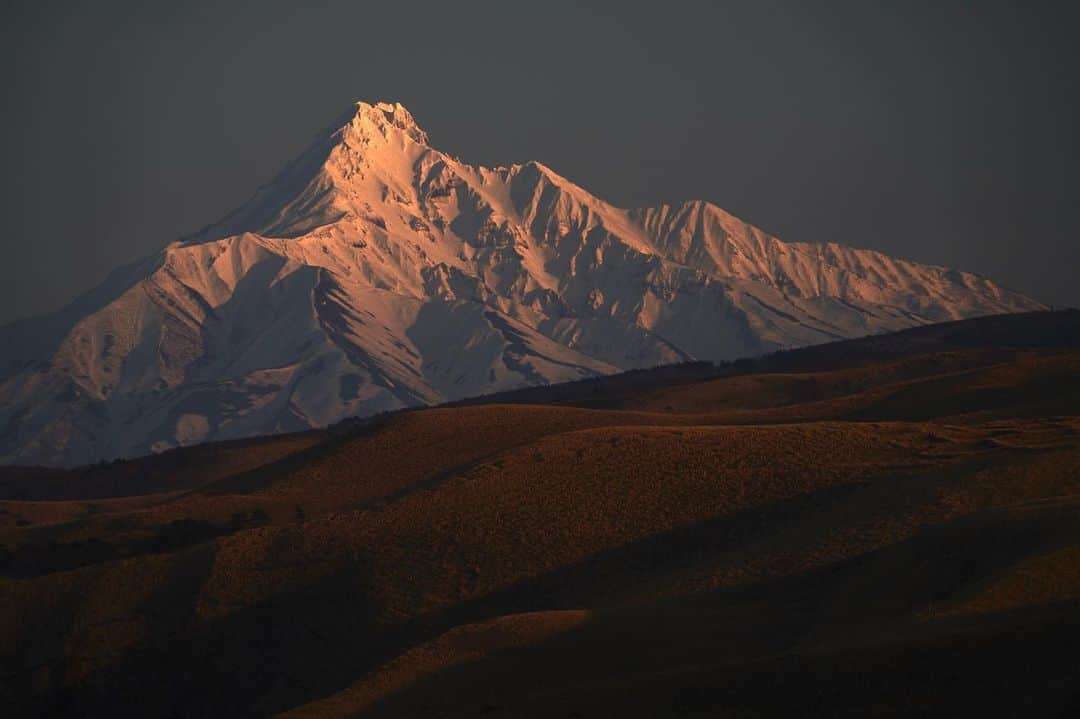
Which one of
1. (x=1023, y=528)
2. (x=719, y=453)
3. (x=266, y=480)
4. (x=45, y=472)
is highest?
(x=1023, y=528)

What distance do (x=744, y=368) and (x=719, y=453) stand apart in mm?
113695

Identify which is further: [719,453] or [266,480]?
[266,480]

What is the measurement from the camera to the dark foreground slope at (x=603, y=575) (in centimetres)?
4219

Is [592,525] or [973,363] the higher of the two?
[592,525]

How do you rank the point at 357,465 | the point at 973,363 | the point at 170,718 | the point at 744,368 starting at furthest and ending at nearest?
the point at 744,368 < the point at 973,363 < the point at 357,465 < the point at 170,718

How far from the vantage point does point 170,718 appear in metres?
63.0

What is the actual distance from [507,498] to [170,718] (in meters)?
23.0

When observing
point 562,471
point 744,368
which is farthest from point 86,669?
point 744,368

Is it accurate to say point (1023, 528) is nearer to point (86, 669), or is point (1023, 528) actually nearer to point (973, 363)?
point (86, 669)

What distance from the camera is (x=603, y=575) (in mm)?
69250

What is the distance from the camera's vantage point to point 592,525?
75375 millimetres

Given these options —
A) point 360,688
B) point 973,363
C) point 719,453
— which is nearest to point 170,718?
point 360,688

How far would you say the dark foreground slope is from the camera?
42.2 m

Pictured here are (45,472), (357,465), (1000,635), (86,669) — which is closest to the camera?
(1000,635)
